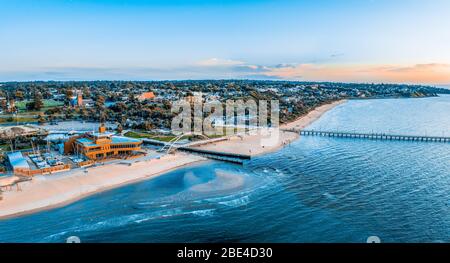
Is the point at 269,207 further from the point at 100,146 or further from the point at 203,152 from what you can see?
the point at 100,146

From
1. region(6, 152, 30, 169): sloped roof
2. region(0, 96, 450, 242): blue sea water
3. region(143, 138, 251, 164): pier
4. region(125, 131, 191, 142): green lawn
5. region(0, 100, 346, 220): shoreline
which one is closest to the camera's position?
region(0, 96, 450, 242): blue sea water

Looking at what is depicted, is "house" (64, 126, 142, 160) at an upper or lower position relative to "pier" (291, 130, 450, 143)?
upper

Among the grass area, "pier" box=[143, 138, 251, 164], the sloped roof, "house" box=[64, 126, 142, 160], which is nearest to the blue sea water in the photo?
"pier" box=[143, 138, 251, 164]

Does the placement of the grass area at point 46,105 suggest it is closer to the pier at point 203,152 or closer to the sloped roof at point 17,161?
the pier at point 203,152

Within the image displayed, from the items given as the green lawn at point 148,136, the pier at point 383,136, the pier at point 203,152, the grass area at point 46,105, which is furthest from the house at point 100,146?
the grass area at point 46,105

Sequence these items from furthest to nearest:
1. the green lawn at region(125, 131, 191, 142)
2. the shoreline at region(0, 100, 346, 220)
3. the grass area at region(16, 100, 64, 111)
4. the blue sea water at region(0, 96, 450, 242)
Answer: the grass area at region(16, 100, 64, 111) → the green lawn at region(125, 131, 191, 142) → the shoreline at region(0, 100, 346, 220) → the blue sea water at region(0, 96, 450, 242)

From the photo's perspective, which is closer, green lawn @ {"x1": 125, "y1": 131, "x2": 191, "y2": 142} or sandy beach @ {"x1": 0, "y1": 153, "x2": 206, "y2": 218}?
sandy beach @ {"x1": 0, "y1": 153, "x2": 206, "y2": 218}

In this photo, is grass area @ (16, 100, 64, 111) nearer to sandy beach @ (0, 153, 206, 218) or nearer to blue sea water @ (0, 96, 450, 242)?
sandy beach @ (0, 153, 206, 218)
